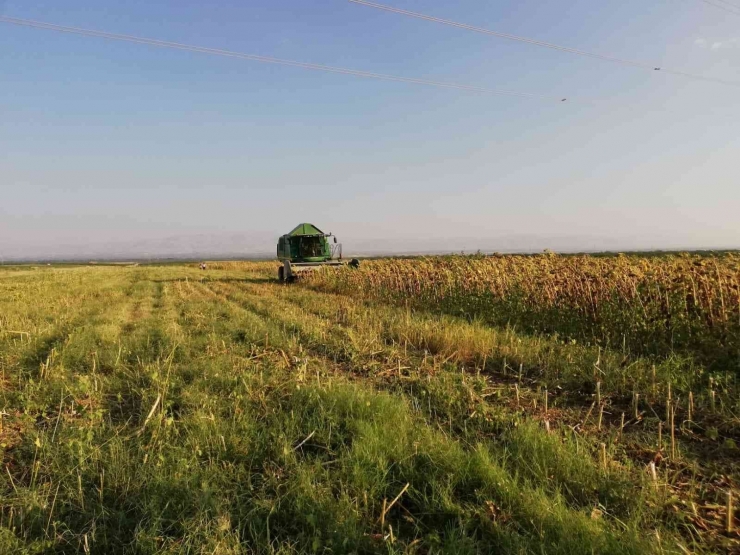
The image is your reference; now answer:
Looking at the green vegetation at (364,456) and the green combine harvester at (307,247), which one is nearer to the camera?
the green vegetation at (364,456)

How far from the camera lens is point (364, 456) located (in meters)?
3.14

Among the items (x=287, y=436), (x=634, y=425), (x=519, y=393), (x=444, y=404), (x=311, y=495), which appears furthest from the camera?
(x=519, y=393)

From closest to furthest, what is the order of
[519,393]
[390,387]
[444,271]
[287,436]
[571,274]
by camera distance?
1. [287,436]
2. [519,393]
3. [390,387]
4. [571,274]
5. [444,271]

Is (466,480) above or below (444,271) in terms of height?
below

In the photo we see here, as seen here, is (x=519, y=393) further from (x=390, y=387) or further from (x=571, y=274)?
(x=571, y=274)

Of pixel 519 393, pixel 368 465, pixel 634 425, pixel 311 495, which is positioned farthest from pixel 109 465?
pixel 634 425

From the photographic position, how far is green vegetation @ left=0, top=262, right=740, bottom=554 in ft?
7.98

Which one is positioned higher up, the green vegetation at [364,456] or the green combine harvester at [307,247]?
the green combine harvester at [307,247]

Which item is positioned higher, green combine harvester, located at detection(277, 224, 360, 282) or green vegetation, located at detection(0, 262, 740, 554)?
green combine harvester, located at detection(277, 224, 360, 282)

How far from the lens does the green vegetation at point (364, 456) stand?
243 cm

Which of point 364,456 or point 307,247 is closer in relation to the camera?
point 364,456

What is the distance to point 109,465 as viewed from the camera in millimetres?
3105

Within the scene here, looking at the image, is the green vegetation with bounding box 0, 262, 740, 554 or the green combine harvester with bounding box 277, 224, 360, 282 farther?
the green combine harvester with bounding box 277, 224, 360, 282

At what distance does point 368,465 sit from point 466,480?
724mm
